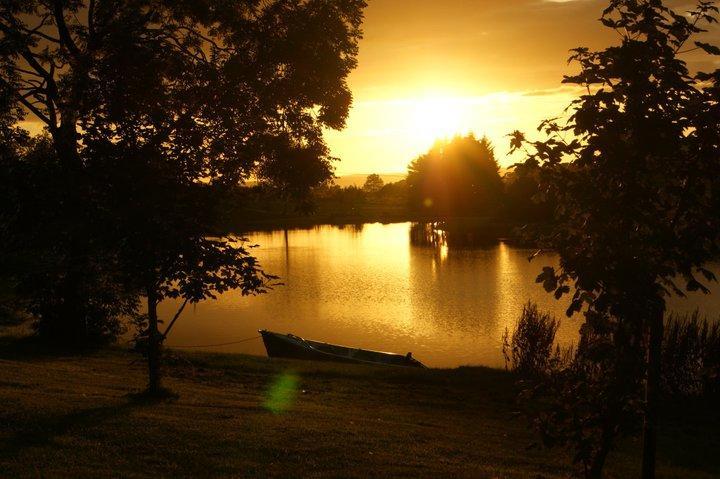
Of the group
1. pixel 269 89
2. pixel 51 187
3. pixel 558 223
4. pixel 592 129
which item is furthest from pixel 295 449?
pixel 269 89

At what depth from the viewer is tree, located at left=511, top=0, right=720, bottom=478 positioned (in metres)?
6.25

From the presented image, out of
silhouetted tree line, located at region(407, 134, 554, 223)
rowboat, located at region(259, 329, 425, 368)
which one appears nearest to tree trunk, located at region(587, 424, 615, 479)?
rowboat, located at region(259, 329, 425, 368)

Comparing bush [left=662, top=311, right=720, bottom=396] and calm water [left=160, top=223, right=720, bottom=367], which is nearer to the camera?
bush [left=662, top=311, right=720, bottom=396]

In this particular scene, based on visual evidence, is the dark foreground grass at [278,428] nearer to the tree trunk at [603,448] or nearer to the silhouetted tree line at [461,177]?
the tree trunk at [603,448]

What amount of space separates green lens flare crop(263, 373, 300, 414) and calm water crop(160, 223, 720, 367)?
689 centimetres

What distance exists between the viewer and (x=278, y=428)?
37.4ft

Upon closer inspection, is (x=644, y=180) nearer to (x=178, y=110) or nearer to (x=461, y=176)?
(x=178, y=110)

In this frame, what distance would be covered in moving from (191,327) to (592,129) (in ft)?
96.9

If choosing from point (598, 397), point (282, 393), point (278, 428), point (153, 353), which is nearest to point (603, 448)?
point (598, 397)

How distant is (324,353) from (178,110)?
44.3 ft

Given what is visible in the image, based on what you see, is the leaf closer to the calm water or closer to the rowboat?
the rowboat

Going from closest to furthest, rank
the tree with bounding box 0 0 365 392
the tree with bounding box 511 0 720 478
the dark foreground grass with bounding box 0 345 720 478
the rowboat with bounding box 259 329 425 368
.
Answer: the tree with bounding box 511 0 720 478, the dark foreground grass with bounding box 0 345 720 478, the tree with bounding box 0 0 365 392, the rowboat with bounding box 259 329 425 368

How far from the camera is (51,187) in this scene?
13.0 metres

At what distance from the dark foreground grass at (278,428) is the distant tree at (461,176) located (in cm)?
10080
